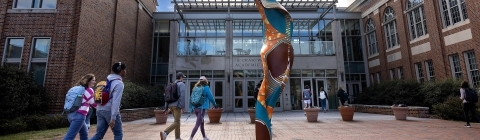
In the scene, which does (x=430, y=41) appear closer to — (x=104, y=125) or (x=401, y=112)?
(x=401, y=112)

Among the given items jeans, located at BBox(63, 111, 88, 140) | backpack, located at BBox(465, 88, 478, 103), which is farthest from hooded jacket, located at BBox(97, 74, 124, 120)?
backpack, located at BBox(465, 88, 478, 103)

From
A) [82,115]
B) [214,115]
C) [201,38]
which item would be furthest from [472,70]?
[82,115]

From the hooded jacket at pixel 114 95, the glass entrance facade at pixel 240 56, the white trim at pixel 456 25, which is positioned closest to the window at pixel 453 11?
the white trim at pixel 456 25

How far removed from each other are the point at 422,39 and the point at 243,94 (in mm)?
13209

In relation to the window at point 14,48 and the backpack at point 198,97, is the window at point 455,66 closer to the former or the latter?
the backpack at point 198,97

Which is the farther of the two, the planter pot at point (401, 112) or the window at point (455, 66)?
the window at point (455, 66)

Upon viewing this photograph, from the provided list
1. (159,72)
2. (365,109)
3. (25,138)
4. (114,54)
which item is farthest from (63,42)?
(365,109)

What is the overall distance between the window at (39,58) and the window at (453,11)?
22797 mm

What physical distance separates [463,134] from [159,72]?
65.4 feet

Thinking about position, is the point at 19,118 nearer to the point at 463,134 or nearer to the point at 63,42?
the point at 63,42

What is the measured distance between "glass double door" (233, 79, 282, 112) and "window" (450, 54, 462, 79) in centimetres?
1140

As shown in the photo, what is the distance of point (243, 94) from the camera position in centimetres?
1908

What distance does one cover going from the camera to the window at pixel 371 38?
74.3 ft

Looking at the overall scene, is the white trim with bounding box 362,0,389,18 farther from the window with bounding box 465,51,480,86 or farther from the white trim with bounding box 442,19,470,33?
the window with bounding box 465,51,480,86
